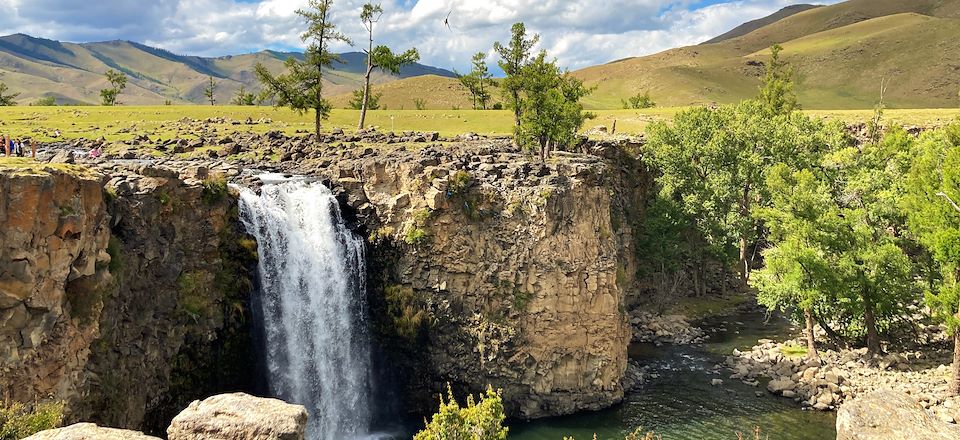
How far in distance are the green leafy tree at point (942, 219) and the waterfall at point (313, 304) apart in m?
29.0

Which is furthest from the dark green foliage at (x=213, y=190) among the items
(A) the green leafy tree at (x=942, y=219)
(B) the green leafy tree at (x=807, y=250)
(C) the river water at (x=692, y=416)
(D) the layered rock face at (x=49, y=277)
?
(A) the green leafy tree at (x=942, y=219)

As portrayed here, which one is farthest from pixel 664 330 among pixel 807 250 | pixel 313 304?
pixel 313 304

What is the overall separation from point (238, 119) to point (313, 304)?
48.3 meters

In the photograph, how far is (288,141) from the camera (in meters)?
48.4

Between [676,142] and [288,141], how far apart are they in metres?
33.7

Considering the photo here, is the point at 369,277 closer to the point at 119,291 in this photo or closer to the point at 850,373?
the point at 119,291

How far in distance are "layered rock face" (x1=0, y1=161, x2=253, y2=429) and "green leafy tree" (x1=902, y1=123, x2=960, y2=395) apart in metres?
33.6

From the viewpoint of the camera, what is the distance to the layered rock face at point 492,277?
112ft

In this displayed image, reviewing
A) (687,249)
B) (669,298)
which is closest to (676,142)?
(687,249)

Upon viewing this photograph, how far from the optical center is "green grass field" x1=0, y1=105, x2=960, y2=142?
53.1m

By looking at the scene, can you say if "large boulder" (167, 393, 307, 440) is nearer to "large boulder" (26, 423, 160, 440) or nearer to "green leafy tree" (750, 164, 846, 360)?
"large boulder" (26, 423, 160, 440)

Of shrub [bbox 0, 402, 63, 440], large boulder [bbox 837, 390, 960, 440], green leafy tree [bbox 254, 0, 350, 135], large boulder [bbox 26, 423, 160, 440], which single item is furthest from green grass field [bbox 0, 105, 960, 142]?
large boulder [bbox 837, 390, 960, 440]

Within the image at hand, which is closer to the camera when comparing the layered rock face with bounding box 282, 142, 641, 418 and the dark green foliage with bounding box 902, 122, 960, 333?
the dark green foliage with bounding box 902, 122, 960, 333

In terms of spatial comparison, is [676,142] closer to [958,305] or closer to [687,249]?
[687,249]
